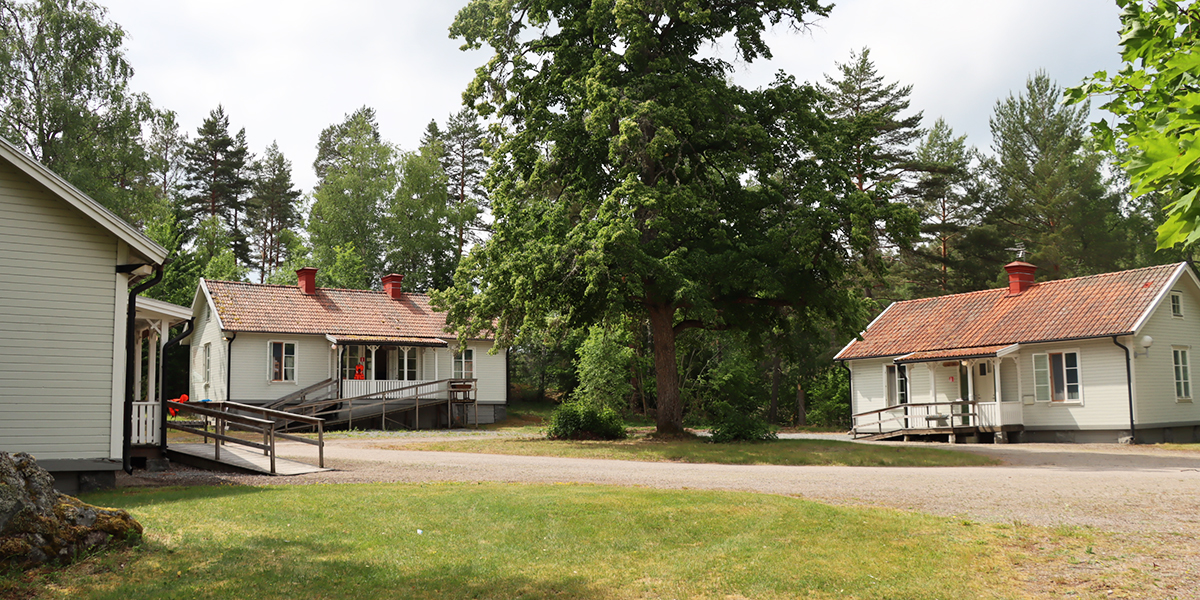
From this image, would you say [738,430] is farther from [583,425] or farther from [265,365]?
[265,365]

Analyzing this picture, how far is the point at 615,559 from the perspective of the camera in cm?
813

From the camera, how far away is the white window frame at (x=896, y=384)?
3112 centimetres

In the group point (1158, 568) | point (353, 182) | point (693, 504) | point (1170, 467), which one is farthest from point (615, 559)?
point (353, 182)

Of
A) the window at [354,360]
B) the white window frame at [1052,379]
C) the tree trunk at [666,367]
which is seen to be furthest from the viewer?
the window at [354,360]

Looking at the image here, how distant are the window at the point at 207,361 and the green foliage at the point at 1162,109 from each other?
38122 mm

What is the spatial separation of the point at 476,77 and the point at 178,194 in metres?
41.3

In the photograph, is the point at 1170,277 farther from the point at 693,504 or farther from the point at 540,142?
the point at 693,504

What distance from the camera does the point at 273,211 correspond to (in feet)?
211

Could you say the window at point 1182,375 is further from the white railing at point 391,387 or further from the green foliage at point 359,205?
the green foliage at point 359,205

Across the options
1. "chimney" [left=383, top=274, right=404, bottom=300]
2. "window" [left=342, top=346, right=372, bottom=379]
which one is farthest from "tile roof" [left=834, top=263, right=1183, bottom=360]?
"chimney" [left=383, top=274, right=404, bottom=300]

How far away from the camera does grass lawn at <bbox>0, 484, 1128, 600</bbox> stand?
23.1ft

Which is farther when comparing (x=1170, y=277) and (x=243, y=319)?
(x=243, y=319)

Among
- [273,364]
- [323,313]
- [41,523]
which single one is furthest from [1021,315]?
[273,364]

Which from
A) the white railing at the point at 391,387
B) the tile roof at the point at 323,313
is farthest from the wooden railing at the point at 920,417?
the tile roof at the point at 323,313
